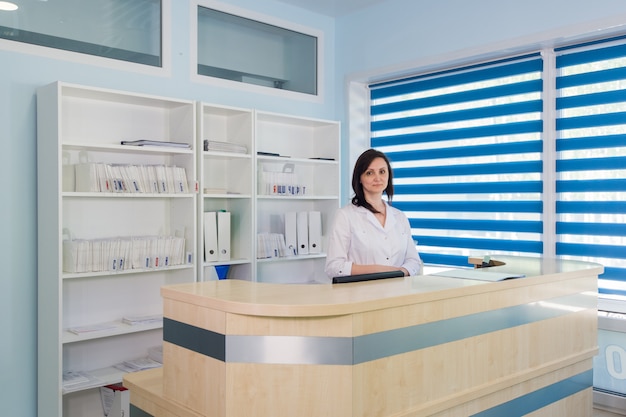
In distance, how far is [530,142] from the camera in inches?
Answer: 172

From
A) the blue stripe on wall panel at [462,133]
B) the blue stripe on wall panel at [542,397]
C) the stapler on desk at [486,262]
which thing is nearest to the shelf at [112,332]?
the stapler on desk at [486,262]

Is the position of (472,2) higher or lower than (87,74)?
higher

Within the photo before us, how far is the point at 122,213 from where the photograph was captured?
402 cm

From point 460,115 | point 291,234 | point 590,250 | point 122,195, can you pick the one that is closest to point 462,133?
point 460,115

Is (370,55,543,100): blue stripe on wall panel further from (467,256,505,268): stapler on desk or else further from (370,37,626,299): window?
(467,256,505,268): stapler on desk

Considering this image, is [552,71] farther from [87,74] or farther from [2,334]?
[2,334]

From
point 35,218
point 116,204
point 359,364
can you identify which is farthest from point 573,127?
point 35,218

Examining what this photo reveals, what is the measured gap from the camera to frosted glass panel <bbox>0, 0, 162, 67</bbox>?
3.65 meters

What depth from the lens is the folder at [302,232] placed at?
4.90 metres

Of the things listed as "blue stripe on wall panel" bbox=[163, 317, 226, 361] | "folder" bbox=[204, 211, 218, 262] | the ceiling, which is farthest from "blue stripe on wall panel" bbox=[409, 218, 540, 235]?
"blue stripe on wall panel" bbox=[163, 317, 226, 361]

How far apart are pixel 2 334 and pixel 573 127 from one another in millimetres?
4004

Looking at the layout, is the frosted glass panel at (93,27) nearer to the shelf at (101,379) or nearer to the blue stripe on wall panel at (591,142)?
the shelf at (101,379)

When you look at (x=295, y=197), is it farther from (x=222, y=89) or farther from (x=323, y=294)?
(x=323, y=294)

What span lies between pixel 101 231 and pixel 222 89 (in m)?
1.53
